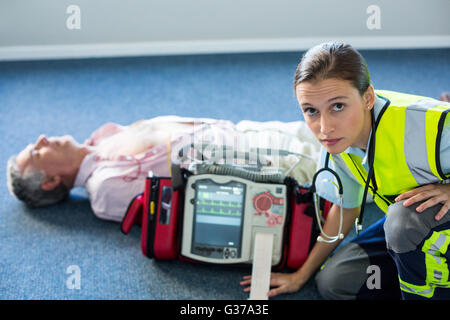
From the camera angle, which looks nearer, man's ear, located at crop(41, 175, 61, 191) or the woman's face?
the woman's face

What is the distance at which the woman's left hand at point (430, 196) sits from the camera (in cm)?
129

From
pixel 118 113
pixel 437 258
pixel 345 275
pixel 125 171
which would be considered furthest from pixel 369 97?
pixel 118 113

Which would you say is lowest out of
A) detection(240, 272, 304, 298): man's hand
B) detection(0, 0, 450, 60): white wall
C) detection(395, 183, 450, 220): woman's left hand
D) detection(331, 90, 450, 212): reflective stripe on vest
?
detection(240, 272, 304, 298): man's hand

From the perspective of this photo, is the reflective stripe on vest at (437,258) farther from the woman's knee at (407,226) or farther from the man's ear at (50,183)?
the man's ear at (50,183)

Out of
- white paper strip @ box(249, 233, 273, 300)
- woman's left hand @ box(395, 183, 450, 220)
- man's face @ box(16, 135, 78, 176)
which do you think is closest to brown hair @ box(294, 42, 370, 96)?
woman's left hand @ box(395, 183, 450, 220)

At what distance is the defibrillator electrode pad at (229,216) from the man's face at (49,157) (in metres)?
0.69

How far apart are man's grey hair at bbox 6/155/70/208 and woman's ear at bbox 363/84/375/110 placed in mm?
1438

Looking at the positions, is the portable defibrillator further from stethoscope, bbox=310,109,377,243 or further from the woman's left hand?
the woman's left hand

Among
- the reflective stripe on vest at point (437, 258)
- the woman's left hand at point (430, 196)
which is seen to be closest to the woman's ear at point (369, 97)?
the woman's left hand at point (430, 196)

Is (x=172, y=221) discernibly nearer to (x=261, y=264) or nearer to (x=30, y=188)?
(x=261, y=264)

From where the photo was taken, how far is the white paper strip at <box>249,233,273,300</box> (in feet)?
5.71

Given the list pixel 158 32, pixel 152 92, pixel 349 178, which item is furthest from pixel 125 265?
pixel 158 32

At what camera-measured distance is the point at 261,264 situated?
5.82 ft

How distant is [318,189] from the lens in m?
1.69
